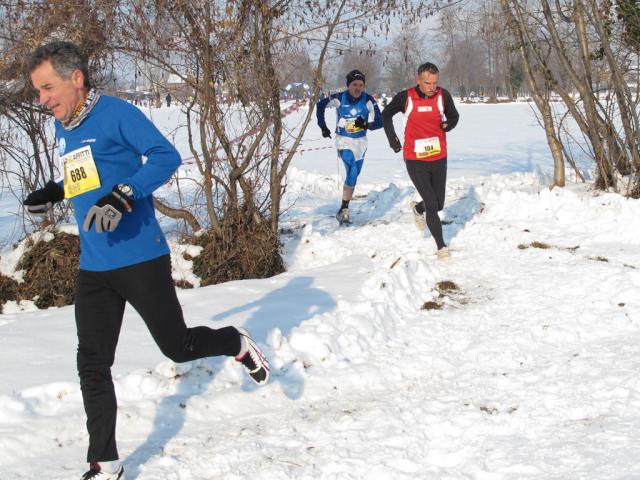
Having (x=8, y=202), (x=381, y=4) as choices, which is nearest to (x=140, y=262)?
(x=381, y=4)

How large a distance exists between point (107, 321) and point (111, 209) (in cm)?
53

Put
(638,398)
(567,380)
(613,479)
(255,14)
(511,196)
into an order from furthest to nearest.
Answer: (511,196) < (255,14) < (567,380) < (638,398) < (613,479)

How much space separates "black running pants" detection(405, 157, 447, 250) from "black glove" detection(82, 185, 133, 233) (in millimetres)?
4366

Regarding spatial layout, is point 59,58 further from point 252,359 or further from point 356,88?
point 356,88

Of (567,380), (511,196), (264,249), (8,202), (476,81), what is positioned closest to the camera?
(567,380)

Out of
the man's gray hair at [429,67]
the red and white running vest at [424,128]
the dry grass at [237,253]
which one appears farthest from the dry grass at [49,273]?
the man's gray hair at [429,67]

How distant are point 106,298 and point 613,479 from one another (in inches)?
87.3

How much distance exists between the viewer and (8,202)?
40.8ft

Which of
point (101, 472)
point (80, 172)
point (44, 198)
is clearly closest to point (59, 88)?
point (80, 172)

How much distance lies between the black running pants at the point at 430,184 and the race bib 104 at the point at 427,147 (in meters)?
0.08

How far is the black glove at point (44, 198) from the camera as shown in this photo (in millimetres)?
3273

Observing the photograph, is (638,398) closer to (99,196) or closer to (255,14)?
(99,196)

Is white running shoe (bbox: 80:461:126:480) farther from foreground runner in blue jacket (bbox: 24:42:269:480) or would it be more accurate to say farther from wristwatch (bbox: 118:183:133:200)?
wristwatch (bbox: 118:183:133:200)

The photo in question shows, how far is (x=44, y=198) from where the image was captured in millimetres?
3301
